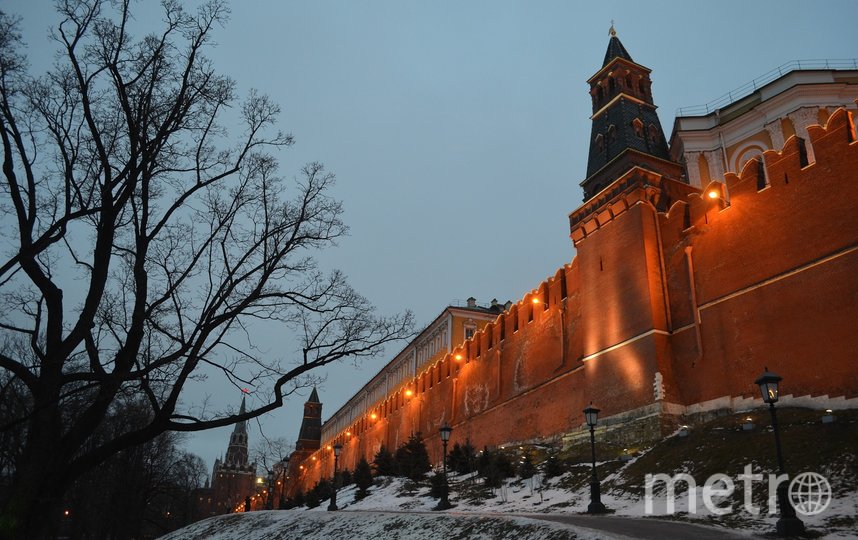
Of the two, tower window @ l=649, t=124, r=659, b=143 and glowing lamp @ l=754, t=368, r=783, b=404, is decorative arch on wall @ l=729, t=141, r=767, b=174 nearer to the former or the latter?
tower window @ l=649, t=124, r=659, b=143

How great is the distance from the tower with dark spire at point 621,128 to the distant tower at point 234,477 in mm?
114082

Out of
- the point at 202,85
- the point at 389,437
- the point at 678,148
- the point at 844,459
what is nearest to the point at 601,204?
the point at 678,148

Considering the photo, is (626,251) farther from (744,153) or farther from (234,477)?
(234,477)

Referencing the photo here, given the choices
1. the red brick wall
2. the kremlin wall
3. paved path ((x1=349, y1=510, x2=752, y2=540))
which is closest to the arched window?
the kremlin wall

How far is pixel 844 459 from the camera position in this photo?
12547 mm

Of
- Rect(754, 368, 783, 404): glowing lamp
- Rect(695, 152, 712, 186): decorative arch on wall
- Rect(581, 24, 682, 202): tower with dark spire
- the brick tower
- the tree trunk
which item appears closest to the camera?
the tree trunk

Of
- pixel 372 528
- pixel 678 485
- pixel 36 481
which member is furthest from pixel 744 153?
pixel 36 481

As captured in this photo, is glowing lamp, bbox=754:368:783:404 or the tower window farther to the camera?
the tower window

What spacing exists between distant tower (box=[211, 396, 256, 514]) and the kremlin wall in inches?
4348

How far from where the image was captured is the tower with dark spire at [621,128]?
27.5 m

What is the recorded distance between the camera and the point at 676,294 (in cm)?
2272

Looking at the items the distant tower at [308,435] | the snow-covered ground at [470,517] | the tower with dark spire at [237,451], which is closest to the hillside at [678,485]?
the snow-covered ground at [470,517]

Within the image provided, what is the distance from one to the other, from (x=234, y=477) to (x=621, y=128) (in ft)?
418

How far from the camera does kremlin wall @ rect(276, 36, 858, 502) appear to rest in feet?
57.1
